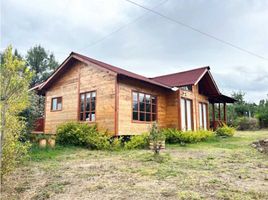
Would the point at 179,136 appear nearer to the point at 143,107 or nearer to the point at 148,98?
the point at 143,107

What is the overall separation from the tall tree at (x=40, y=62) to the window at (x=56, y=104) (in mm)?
19416

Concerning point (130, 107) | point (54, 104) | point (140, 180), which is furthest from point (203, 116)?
point (140, 180)

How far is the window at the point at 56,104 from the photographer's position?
14438mm

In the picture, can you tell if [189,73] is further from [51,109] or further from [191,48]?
[51,109]

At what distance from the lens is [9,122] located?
14.4ft

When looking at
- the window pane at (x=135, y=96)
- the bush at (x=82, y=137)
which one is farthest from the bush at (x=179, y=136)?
the bush at (x=82, y=137)

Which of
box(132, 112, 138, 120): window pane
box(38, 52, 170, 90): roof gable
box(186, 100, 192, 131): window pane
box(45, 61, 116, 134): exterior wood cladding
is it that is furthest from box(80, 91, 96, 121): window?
box(186, 100, 192, 131): window pane

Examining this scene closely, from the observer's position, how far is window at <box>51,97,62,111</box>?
14.4 m

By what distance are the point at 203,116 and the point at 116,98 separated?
844cm

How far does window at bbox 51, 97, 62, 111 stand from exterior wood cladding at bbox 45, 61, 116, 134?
224 millimetres

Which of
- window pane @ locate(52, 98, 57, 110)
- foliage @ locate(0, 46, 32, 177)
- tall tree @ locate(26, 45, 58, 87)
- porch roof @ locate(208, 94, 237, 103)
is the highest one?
tall tree @ locate(26, 45, 58, 87)

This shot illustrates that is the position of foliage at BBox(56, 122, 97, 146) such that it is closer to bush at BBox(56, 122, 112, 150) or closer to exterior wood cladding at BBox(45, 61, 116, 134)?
bush at BBox(56, 122, 112, 150)

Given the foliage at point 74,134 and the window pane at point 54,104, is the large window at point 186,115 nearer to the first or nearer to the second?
the foliage at point 74,134

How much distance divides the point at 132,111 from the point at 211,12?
5.70 meters
